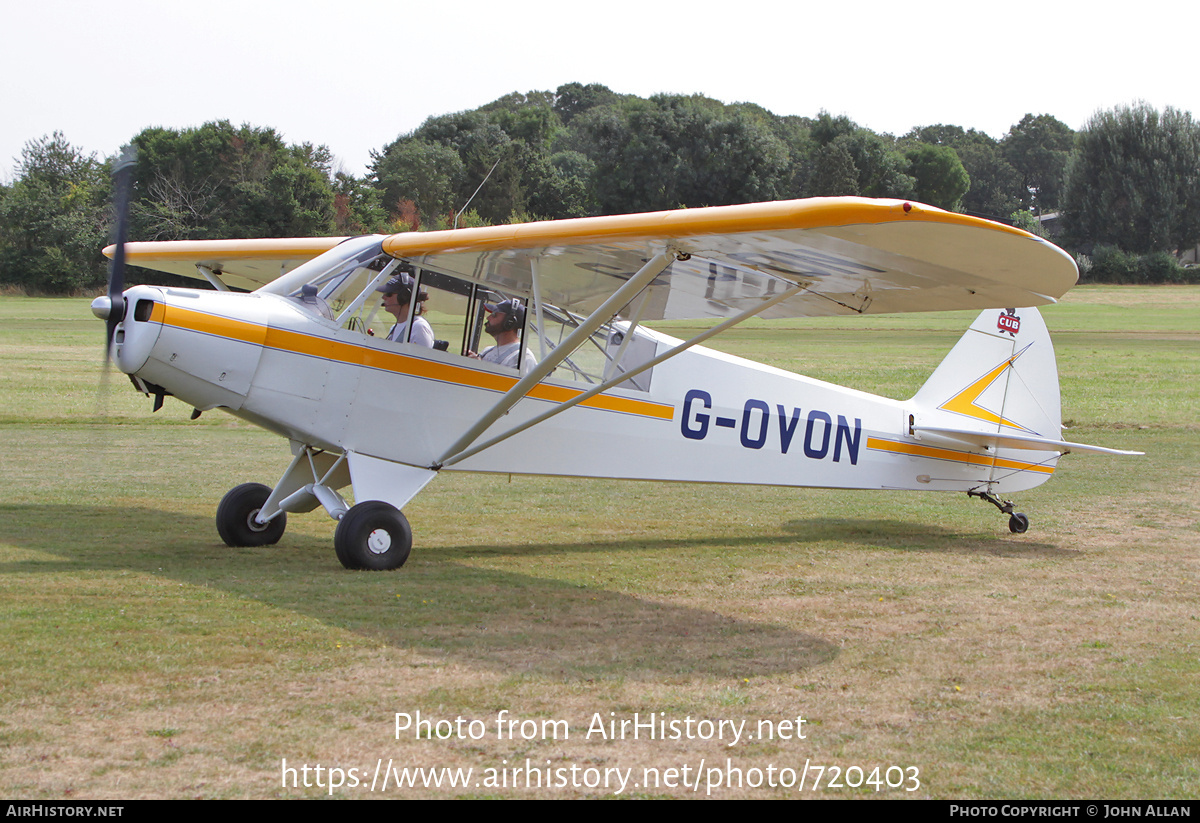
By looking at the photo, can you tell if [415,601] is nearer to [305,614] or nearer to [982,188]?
[305,614]

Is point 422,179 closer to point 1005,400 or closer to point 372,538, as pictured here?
point 1005,400

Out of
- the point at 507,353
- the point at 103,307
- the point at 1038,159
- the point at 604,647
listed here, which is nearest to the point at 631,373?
the point at 507,353

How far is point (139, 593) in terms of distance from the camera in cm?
637

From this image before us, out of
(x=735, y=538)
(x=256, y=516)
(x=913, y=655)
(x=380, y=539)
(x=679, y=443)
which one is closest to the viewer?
(x=913, y=655)

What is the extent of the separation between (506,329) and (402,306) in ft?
2.83

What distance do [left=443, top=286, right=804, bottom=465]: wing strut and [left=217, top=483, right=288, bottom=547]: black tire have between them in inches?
62.7

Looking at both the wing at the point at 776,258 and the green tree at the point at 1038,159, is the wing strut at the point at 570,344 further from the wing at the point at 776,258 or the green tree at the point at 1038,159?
the green tree at the point at 1038,159

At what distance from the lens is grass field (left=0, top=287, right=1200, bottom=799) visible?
3.95 metres

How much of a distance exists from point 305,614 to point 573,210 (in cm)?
6763

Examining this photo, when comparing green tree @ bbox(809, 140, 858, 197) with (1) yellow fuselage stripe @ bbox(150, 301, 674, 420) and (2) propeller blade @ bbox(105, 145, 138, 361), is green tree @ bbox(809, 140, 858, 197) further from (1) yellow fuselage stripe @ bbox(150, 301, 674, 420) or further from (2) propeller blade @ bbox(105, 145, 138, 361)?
(2) propeller blade @ bbox(105, 145, 138, 361)

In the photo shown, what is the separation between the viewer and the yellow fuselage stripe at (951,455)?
991 centimetres

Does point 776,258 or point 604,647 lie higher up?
point 776,258

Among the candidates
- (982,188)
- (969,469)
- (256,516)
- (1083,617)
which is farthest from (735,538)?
(982,188)

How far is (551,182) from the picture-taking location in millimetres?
72312
